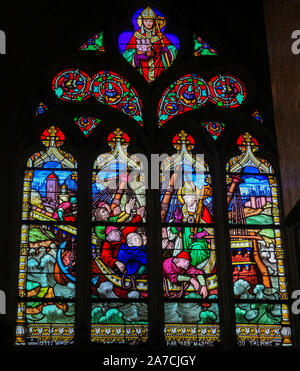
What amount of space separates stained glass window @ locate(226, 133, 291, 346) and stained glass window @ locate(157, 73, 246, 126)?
→ 1.80 ft

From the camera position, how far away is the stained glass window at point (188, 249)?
849 cm

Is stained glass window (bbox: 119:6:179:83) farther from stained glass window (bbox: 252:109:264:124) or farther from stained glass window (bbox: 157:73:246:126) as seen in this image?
stained glass window (bbox: 252:109:264:124)

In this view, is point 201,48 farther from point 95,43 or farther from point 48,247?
point 48,247

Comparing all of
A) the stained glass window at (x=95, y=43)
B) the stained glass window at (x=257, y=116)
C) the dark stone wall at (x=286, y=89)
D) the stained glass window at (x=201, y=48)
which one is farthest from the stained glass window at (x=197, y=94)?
the dark stone wall at (x=286, y=89)

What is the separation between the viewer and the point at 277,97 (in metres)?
6.90

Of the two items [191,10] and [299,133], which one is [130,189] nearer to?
[191,10]

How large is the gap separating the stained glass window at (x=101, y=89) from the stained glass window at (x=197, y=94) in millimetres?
315

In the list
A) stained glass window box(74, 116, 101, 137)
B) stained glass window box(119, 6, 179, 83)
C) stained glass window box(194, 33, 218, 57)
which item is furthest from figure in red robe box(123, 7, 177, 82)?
stained glass window box(74, 116, 101, 137)

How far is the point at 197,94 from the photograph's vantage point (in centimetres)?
987

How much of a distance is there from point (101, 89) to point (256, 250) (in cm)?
256

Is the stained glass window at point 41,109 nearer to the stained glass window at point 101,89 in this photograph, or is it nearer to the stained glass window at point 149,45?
the stained glass window at point 101,89

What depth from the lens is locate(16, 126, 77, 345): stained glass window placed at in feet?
27.5

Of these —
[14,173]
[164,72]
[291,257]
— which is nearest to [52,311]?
[14,173]

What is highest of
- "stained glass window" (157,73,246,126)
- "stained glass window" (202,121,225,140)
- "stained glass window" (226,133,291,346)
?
"stained glass window" (157,73,246,126)
